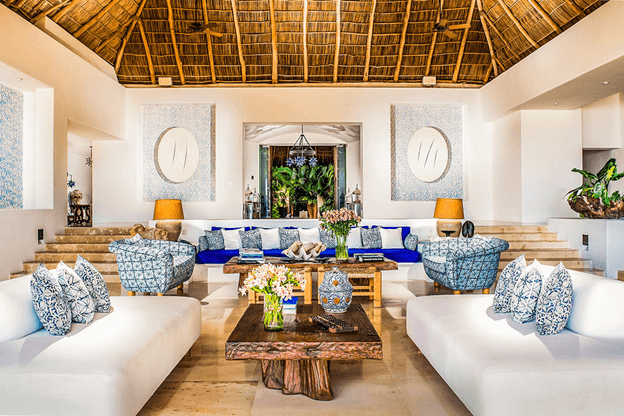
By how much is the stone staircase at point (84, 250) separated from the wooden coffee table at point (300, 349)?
4507mm

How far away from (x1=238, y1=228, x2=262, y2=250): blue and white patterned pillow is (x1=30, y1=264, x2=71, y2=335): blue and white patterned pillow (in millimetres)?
4556

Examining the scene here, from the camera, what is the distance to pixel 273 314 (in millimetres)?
2795

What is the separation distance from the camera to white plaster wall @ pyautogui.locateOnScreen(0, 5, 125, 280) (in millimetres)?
5785

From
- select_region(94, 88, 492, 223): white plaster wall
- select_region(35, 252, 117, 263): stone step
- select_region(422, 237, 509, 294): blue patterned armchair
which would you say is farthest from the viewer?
select_region(94, 88, 492, 223): white plaster wall

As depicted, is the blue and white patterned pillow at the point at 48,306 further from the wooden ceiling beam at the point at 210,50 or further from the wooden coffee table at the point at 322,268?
the wooden ceiling beam at the point at 210,50

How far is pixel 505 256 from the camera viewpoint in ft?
23.2

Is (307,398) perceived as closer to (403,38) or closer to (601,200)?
(601,200)

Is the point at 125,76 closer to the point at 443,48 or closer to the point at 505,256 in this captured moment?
the point at 443,48

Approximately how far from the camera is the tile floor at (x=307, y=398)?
8.36 feet

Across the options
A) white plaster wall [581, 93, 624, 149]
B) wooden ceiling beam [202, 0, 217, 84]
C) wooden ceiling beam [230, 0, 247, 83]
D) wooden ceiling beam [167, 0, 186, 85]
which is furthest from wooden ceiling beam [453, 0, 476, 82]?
wooden ceiling beam [167, 0, 186, 85]

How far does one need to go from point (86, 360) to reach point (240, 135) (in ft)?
23.2

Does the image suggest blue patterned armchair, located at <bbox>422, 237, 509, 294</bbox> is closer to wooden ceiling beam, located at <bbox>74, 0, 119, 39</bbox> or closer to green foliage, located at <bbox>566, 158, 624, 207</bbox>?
green foliage, located at <bbox>566, 158, 624, 207</bbox>

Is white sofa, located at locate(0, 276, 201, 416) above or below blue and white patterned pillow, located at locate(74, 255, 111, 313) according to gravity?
below

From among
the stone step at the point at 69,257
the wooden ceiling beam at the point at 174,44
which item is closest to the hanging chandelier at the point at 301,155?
the wooden ceiling beam at the point at 174,44
